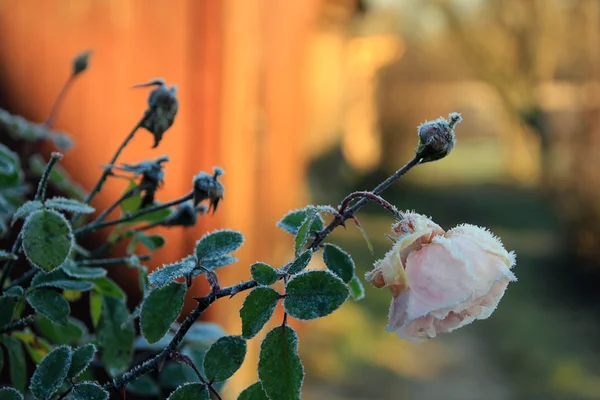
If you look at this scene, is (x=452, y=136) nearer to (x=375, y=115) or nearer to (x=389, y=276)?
(x=389, y=276)

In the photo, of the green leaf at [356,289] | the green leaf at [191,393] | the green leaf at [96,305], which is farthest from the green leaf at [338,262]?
the green leaf at [96,305]

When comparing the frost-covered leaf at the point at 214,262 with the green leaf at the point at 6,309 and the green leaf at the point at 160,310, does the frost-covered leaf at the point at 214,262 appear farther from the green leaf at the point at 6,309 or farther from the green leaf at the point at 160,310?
the green leaf at the point at 6,309

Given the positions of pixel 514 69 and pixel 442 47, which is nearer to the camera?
pixel 514 69

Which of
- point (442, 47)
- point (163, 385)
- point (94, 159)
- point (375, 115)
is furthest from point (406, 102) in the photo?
point (163, 385)

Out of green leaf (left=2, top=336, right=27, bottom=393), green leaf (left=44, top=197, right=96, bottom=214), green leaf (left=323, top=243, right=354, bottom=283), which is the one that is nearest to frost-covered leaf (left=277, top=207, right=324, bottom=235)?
green leaf (left=323, top=243, right=354, bottom=283)

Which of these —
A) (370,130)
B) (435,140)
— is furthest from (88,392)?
(370,130)

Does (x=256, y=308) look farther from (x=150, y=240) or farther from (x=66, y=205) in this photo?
(x=150, y=240)
